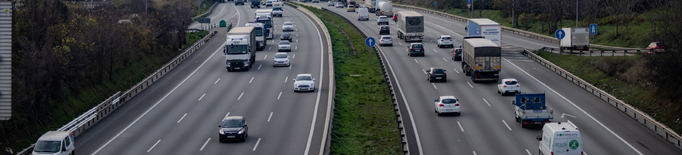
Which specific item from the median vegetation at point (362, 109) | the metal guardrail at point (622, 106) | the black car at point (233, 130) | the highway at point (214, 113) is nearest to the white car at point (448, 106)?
the median vegetation at point (362, 109)

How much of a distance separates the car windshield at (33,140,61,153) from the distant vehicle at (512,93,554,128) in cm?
2222

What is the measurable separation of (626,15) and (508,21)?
26.5 m

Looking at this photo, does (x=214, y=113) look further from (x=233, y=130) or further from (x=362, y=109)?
(x=362, y=109)

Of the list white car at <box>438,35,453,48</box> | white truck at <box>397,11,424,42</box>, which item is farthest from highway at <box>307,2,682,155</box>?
white truck at <box>397,11,424,42</box>

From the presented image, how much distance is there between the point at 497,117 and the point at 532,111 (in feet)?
12.0

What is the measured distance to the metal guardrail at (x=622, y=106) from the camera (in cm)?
3061

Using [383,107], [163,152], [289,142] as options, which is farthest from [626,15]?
[163,152]

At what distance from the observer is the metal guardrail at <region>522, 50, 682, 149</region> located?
30.6 m

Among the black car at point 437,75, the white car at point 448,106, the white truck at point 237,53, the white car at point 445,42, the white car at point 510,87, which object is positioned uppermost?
the white car at point 445,42

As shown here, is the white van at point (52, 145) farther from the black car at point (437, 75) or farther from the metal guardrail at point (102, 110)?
the black car at point (437, 75)

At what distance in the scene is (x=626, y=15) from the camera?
228ft

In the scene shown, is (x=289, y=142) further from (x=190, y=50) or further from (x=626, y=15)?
(x=626, y=15)

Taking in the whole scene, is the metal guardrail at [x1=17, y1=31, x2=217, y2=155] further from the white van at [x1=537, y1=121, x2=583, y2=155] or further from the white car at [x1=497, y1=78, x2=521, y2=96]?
the white car at [x1=497, y1=78, x2=521, y2=96]

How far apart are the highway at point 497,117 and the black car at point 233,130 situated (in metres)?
8.10
